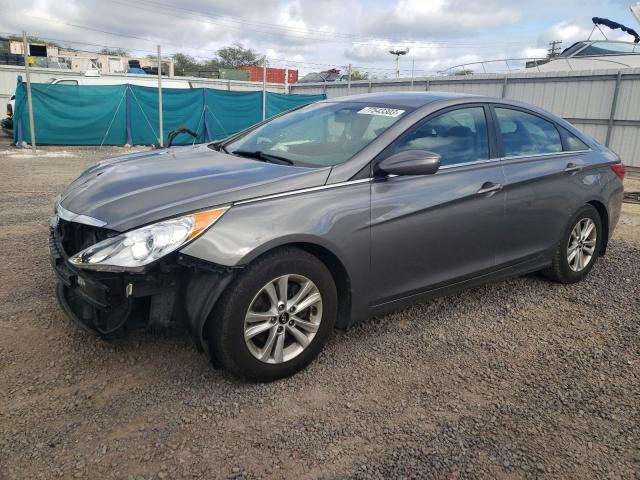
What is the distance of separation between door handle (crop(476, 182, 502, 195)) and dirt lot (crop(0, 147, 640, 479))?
951 mm

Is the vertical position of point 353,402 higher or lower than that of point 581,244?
lower

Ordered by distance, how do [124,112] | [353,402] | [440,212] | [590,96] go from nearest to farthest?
1. [353,402]
2. [440,212]
3. [590,96]
4. [124,112]

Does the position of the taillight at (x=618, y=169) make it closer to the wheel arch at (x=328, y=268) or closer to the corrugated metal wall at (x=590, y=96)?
the wheel arch at (x=328, y=268)

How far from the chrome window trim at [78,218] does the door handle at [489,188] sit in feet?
7.86

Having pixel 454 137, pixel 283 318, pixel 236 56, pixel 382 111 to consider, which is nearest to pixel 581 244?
pixel 454 137

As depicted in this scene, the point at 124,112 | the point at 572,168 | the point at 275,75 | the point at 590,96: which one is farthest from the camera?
the point at 275,75

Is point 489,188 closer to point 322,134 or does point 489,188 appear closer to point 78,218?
point 322,134

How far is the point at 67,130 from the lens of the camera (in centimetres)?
1520

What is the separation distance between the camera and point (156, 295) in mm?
2541

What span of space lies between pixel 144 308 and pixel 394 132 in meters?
1.80

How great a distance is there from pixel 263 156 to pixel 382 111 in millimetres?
863

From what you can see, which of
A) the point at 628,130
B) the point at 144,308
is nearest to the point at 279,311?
the point at 144,308

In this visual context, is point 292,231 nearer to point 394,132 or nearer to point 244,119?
point 394,132

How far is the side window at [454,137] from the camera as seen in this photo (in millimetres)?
3367
